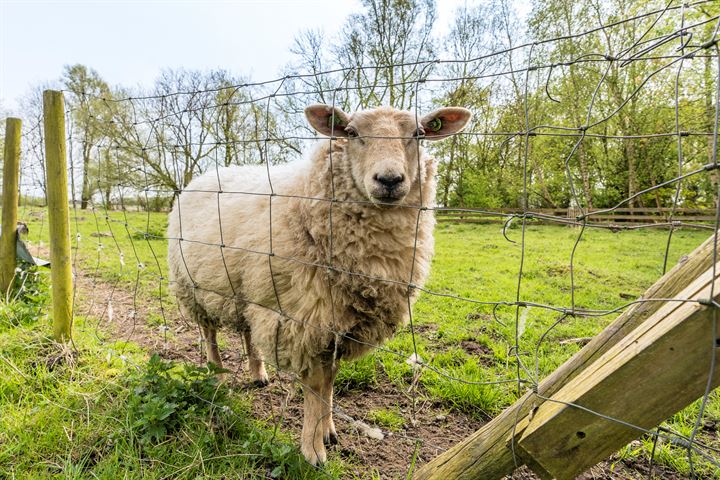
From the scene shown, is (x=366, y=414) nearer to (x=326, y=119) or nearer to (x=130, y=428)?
(x=130, y=428)

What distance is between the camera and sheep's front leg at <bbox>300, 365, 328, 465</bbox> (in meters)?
2.25

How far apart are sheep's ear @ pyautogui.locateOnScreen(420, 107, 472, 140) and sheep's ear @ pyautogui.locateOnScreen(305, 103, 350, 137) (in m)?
0.49

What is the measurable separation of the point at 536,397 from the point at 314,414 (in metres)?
1.39

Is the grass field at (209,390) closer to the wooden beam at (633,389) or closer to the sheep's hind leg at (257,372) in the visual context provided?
the wooden beam at (633,389)

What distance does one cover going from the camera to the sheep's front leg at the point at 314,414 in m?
2.25

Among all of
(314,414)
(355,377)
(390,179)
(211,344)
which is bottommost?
(355,377)

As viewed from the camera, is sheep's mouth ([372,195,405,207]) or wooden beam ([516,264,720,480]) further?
sheep's mouth ([372,195,405,207])

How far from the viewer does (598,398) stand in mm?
1085

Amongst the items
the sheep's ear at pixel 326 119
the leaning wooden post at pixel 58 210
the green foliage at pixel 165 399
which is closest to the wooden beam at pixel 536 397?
the green foliage at pixel 165 399

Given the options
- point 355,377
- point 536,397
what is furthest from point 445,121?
point 355,377

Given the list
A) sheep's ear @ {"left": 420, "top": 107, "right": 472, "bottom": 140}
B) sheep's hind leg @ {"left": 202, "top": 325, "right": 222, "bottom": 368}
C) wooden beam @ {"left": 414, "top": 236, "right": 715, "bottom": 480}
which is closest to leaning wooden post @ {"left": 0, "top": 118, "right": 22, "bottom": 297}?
sheep's hind leg @ {"left": 202, "top": 325, "right": 222, "bottom": 368}

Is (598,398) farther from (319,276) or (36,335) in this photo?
(36,335)

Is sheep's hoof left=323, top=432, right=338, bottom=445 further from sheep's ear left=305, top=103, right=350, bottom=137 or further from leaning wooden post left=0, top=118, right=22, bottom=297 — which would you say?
leaning wooden post left=0, top=118, right=22, bottom=297

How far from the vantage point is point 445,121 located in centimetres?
242
